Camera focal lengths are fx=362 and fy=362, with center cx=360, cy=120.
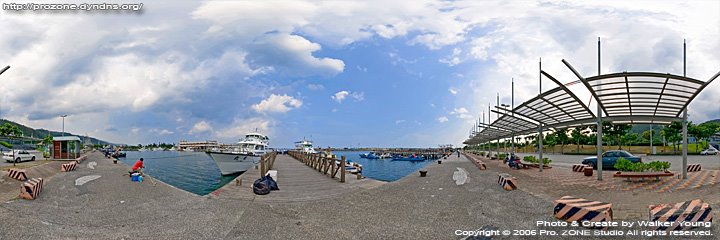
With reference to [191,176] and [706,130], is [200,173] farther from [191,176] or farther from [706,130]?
[706,130]

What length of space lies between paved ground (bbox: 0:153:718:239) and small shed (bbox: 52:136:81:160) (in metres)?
27.6

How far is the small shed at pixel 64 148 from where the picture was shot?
114ft

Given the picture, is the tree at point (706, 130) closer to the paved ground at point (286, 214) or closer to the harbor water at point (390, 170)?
the harbor water at point (390, 170)

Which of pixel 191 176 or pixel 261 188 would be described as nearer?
pixel 261 188

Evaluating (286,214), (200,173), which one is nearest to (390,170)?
(200,173)

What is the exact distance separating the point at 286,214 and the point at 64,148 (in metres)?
37.7

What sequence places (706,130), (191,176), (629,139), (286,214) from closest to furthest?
(286,214)
(191,176)
(706,130)
(629,139)

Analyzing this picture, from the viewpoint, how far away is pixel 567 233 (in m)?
6.79

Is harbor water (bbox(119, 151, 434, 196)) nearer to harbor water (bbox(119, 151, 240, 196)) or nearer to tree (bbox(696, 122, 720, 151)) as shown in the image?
harbor water (bbox(119, 151, 240, 196))

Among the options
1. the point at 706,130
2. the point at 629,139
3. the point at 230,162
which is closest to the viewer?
the point at 230,162

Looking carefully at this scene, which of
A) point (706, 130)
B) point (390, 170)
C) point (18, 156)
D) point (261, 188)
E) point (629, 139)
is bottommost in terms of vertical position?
point (390, 170)

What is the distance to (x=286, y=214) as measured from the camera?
9.25 m

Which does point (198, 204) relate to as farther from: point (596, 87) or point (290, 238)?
point (596, 87)

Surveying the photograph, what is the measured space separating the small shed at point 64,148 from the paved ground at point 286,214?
90.6 feet
